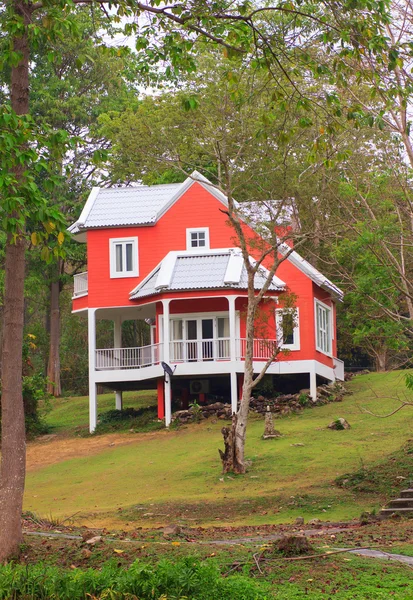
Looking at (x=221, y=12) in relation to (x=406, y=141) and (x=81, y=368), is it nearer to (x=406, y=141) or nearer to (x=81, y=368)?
(x=406, y=141)

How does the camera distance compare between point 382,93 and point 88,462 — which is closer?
point 382,93

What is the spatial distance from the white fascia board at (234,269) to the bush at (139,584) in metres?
23.8

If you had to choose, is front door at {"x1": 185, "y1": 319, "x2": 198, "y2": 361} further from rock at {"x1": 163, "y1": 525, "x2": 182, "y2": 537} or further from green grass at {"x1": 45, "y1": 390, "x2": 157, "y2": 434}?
rock at {"x1": 163, "y1": 525, "x2": 182, "y2": 537}

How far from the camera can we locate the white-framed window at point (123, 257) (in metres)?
37.8

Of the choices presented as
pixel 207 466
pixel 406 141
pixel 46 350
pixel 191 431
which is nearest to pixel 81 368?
pixel 46 350

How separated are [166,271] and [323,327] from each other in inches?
299

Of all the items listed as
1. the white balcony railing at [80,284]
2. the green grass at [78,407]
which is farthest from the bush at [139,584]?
the white balcony railing at [80,284]

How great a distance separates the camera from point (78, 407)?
43875 millimetres

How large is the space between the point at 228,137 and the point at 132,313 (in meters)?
15.0

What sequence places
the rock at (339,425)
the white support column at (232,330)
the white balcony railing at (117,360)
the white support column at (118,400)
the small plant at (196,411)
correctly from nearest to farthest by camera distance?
the rock at (339,425) → the small plant at (196,411) → the white support column at (232,330) → the white balcony railing at (117,360) → the white support column at (118,400)

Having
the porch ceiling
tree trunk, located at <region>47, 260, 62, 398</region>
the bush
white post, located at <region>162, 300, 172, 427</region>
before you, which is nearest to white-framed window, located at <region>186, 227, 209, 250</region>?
the porch ceiling

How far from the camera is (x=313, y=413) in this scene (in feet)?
109

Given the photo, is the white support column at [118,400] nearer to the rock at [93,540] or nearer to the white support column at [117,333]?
the white support column at [117,333]

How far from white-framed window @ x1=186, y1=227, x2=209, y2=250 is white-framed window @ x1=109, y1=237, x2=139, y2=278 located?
222 cm
